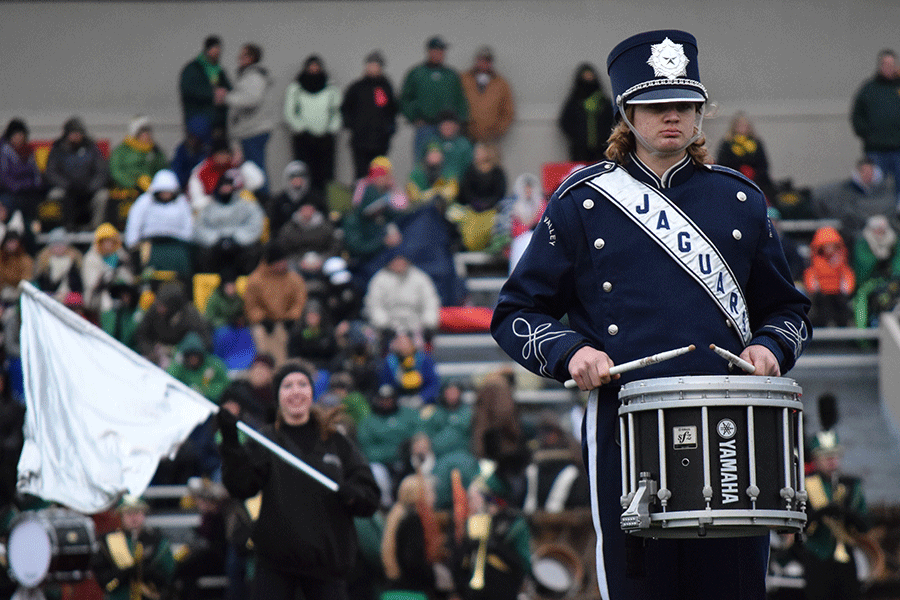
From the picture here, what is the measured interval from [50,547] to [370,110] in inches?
367

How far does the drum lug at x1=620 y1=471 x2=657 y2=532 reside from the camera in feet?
14.5

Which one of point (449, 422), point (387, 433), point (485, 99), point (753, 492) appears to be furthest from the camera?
point (485, 99)

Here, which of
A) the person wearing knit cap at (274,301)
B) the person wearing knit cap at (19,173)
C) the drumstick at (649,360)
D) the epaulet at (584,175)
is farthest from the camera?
the person wearing knit cap at (19,173)

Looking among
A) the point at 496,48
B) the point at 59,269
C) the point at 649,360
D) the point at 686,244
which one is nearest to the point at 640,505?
the point at 649,360

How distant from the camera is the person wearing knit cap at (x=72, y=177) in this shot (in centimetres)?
2041

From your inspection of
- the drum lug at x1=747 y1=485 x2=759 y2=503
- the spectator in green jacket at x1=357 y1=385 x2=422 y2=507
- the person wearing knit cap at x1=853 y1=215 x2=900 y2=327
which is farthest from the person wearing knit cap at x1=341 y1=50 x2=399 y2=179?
the drum lug at x1=747 y1=485 x2=759 y2=503

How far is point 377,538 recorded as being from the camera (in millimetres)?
13125

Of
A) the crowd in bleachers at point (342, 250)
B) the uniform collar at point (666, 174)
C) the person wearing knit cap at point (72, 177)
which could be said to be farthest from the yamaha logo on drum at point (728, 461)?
the person wearing knit cap at point (72, 177)

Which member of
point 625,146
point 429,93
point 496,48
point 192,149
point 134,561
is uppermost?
point 496,48

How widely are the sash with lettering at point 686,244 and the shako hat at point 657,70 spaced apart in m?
0.30

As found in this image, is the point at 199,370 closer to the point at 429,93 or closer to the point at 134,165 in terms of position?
the point at 134,165

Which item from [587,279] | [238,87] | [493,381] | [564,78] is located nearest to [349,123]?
[238,87]

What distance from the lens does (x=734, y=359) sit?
15.1 feet

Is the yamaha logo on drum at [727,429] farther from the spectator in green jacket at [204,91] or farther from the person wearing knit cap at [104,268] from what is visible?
the spectator in green jacket at [204,91]
